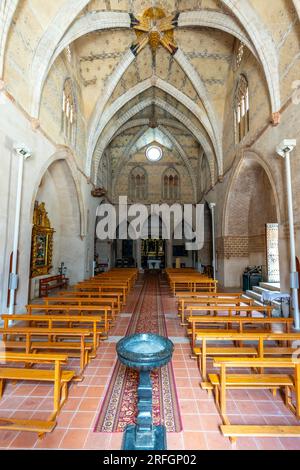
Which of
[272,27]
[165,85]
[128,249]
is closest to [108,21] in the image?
[165,85]

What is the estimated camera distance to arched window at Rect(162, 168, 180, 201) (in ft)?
72.3

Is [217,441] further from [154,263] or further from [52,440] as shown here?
[154,263]

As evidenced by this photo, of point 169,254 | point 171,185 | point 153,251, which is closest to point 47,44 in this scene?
point 171,185

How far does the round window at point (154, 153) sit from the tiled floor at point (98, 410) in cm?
1974

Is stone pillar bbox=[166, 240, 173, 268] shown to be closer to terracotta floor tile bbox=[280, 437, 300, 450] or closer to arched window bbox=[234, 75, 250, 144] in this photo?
arched window bbox=[234, 75, 250, 144]

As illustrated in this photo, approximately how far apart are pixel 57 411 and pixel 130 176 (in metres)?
20.4

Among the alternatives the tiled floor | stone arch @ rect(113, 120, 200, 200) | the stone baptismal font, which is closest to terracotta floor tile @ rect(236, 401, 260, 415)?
the tiled floor

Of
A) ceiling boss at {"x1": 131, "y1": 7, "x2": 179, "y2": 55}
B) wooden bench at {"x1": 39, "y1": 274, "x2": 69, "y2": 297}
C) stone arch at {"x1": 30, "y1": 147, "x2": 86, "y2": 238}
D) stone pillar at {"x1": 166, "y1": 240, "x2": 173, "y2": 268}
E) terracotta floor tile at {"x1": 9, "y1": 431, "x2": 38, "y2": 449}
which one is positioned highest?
ceiling boss at {"x1": 131, "y1": 7, "x2": 179, "y2": 55}

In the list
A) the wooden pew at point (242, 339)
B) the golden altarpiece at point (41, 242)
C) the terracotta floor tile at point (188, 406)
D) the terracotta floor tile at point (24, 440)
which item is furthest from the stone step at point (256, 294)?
the golden altarpiece at point (41, 242)

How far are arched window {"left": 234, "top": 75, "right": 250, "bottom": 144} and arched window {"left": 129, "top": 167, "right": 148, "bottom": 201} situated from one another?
443 inches

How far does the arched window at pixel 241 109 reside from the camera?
10.4 meters

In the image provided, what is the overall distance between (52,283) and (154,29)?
39.8 feet

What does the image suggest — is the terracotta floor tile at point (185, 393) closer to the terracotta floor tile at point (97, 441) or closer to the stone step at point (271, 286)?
the terracotta floor tile at point (97, 441)

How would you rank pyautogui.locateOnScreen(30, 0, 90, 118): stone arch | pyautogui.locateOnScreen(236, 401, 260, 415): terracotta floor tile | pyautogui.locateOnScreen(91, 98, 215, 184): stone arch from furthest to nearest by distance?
1. pyautogui.locateOnScreen(91, 98, 215, 184): stone arch
2. pyautogui.locateOnScreen(30, 0, 90, 118): stone arch
3. pyautogui.locateOnScreen(236, 401, 260, 415): terracotta floor tile
